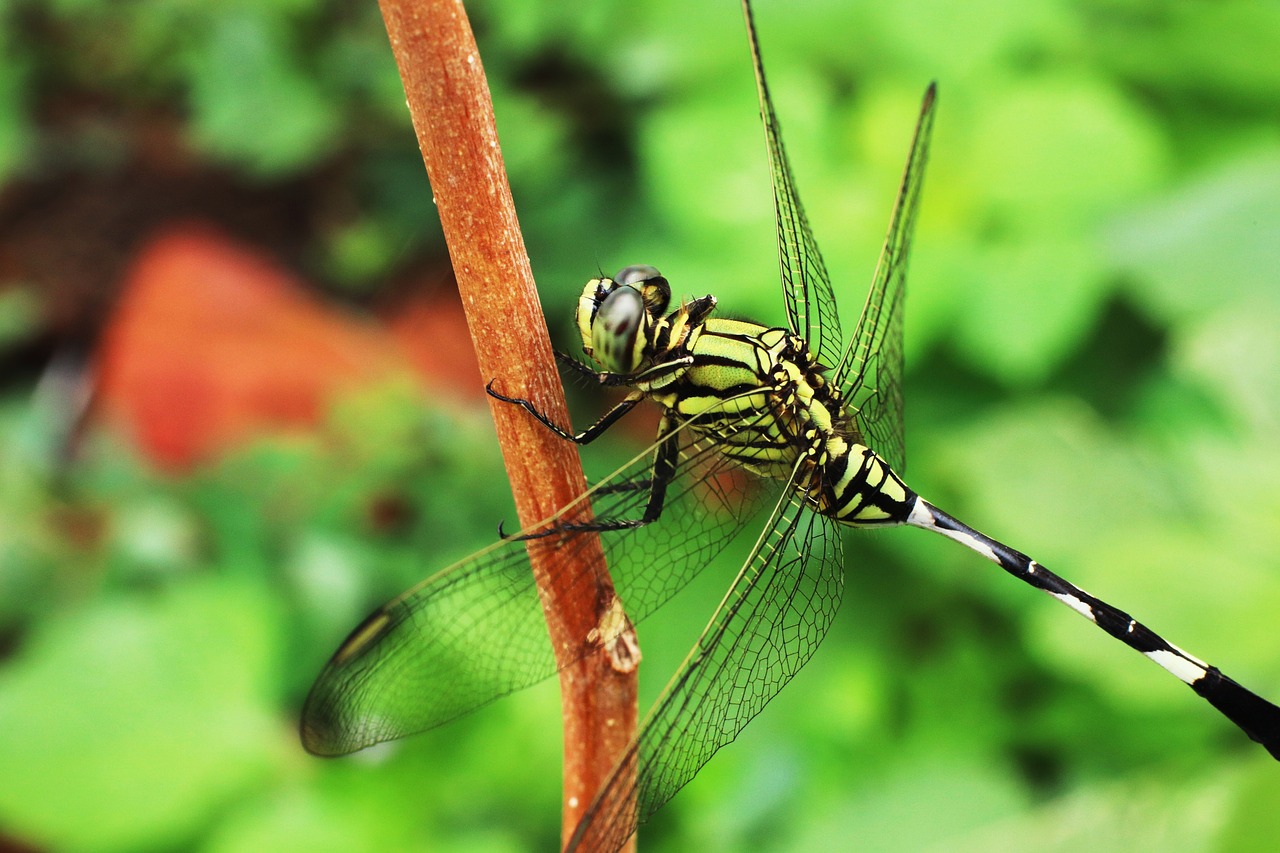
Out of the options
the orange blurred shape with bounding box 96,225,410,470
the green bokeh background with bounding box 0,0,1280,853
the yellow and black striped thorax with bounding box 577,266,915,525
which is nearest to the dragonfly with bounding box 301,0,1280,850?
the yellow and black striped thorax with bounding box 577,266,915,525

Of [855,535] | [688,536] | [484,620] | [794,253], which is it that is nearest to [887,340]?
[794,253]

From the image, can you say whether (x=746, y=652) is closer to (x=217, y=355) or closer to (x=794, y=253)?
(x=794, y=253)

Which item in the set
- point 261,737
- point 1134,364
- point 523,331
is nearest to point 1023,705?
point 1134,364

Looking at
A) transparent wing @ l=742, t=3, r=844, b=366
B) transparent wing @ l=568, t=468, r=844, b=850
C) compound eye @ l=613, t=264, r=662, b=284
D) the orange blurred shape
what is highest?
the orange blurred shape

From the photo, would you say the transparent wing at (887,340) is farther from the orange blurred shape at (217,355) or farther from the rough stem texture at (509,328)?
the orange blurred shape at (217,355)

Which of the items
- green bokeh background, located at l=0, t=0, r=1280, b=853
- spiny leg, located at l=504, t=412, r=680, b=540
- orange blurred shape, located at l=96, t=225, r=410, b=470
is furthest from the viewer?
orange blurred shape, located at l=96, t=225, r=410, b=470

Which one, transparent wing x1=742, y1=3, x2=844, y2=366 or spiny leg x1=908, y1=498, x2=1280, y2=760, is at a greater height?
transparent wing x1=742, y1=3, x2=844, y2=366

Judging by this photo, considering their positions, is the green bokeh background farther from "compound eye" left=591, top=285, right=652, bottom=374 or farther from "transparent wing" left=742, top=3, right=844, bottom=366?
"compound eye" left=591, top=285, right=652, bottom=374

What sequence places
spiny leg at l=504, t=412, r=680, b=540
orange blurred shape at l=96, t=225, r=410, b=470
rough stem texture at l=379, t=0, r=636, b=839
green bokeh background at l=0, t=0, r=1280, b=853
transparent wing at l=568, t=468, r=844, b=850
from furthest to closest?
1. orange blurred shape at l=96, t=225, r=410, b=470
2. green bokeh background at l=0, t=0, r=1280, b=853
3. spiny leg at l=504, t=412, r=680, b=540
4. transparent wing at l=568, t=468, r=844, b=850
5. rough stem texture at l=379, t=0, r=636, b=839
